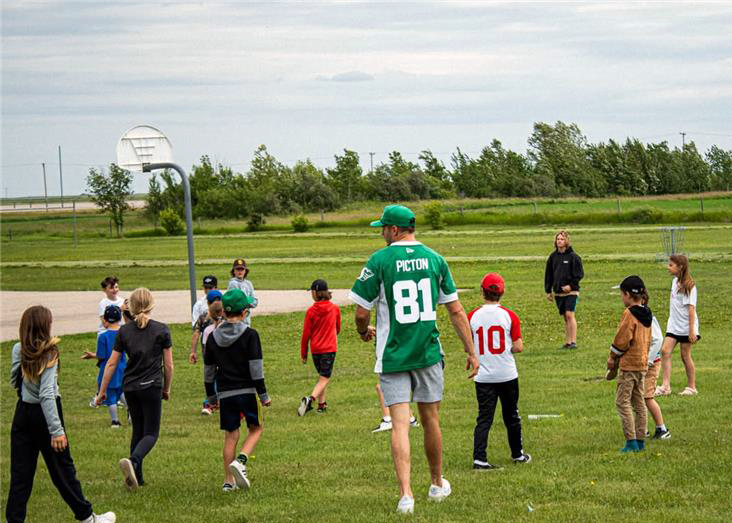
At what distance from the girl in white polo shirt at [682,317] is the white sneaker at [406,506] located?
605 centimetres

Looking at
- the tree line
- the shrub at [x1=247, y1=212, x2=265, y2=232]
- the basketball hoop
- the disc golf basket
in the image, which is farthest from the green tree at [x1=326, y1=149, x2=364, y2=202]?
the basketball hoop

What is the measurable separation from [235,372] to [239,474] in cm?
86

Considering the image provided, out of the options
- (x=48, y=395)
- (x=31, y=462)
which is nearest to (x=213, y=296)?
(x=31, y=462)

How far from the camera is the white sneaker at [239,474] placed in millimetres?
9078

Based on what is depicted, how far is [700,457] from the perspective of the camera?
370 inches

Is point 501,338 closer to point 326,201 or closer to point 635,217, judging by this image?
point 635,217

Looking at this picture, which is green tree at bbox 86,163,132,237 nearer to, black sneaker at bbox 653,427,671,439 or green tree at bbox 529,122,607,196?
green tree at bbox 529,122,607,196

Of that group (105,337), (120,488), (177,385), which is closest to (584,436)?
(120,488)

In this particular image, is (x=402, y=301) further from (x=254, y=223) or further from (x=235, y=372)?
(x=254, y=223)

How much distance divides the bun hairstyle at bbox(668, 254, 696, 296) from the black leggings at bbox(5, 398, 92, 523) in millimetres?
7470

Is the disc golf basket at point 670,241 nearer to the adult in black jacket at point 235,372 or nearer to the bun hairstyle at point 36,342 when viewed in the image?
the adult in black jacket at point 235,372

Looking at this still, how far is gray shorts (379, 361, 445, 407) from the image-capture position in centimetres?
799

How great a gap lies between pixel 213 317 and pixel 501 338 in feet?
15.0

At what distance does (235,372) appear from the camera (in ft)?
30.5
